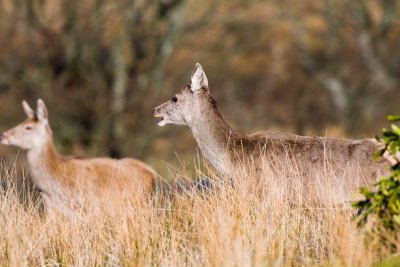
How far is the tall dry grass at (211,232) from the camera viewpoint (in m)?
7.87

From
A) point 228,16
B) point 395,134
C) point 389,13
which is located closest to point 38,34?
point 228,16

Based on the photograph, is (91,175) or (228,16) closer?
(91,175)

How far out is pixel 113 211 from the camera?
9.70 meters

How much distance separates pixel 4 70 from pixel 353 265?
2122 cm

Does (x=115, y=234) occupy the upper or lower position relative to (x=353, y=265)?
upper

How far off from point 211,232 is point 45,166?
632 centimetres

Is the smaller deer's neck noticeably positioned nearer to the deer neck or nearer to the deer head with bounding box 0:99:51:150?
the deer neck

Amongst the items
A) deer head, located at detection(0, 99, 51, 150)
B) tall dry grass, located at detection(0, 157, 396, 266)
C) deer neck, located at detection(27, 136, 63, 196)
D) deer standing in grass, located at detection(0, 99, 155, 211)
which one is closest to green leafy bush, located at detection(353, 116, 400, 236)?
tall dry grass, located at detection(0, 157, 396, 266)

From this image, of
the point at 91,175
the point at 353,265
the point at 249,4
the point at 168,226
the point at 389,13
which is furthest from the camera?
the point at 389,13

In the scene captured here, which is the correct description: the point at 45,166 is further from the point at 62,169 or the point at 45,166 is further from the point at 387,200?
the point at 387,200

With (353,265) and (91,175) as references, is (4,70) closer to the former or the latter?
(91,175)

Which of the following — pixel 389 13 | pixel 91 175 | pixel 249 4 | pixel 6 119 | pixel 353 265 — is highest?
pixel 389 13

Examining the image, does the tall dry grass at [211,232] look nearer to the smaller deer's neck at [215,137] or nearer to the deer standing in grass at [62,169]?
the smaller deer's neck at [215,137]

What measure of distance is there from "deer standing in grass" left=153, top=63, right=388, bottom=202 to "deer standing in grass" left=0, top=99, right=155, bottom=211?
1825 mm
